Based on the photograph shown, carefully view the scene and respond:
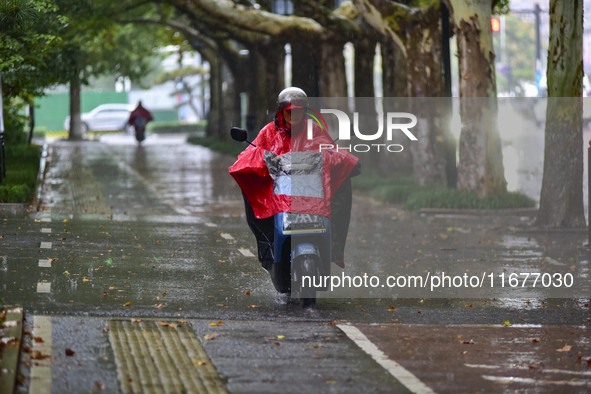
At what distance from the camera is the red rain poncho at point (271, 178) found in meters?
10.9

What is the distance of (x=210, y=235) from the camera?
1728 cm

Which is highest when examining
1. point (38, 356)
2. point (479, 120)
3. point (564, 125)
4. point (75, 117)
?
point (564, 125)

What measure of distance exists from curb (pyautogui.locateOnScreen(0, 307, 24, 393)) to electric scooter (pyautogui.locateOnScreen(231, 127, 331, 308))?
2235mm

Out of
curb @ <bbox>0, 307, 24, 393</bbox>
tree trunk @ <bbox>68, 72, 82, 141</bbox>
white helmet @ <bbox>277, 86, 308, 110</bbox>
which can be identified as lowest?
tree trunk @ <bbox>68, 72, 82, 141</bbox>

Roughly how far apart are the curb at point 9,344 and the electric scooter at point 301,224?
2.23 metres

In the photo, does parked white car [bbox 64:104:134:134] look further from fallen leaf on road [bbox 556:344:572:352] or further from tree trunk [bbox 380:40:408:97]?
fallen leaf on road [bbox 556:344:572:352]

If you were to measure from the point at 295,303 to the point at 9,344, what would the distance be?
3269mm

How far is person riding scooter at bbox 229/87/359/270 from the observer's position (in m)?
11.0

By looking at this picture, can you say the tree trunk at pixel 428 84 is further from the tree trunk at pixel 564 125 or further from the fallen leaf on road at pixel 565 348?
the fallen leaf on road at pixel 565 348

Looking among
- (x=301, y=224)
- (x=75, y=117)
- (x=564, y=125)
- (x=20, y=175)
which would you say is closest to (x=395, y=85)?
(x=20, y=175)

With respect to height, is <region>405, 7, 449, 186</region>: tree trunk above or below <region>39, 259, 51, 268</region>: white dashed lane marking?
above

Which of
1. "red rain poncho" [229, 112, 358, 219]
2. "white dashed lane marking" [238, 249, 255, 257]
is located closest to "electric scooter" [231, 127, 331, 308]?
"red rain poncho" [229, 112, 358, 219]

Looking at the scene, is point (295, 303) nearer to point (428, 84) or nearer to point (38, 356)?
point (38, 356)

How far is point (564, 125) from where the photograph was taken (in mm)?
19484
